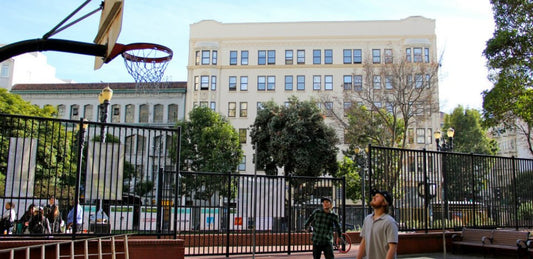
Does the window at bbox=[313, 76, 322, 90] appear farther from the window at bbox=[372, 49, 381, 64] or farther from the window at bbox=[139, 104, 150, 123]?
the window at bbox=[139, 104, 150, 123]

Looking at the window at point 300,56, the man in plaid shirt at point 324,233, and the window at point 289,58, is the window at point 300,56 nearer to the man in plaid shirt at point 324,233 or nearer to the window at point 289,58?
the window at point 289,58

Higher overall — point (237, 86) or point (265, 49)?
point (265, 49)

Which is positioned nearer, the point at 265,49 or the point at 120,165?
the point at 120,165

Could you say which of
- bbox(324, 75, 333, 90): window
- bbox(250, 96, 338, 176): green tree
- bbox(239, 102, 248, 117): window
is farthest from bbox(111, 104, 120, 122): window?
bbox(250, 96, 338, 176): green tree

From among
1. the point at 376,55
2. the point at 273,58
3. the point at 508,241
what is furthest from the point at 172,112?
the point at 508,241

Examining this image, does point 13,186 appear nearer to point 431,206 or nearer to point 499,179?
point 431,206

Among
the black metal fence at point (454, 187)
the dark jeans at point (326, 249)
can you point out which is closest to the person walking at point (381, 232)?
the dark jeans at point (326, 249)

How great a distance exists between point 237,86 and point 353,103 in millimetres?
24167

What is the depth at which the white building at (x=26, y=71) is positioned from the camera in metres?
59.3

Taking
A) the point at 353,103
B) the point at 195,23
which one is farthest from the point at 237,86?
the point at 353,103

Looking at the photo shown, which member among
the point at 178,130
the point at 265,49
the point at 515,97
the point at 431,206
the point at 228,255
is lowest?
the point at 228,255

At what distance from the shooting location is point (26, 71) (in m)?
62.5

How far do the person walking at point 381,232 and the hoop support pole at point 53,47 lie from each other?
4.50 metres

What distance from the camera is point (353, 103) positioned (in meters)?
34.1
